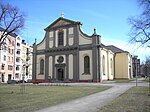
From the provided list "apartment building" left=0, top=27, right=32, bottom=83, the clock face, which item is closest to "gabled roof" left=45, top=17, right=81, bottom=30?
the clock face

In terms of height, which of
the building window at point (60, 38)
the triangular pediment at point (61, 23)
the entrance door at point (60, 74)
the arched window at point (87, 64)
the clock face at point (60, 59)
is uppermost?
the triangular pediment at point (61, 23)

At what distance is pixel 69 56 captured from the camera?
2167 inches

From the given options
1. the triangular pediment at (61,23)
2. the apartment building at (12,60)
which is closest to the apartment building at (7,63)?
the apartment building at (12,60)

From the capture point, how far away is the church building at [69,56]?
51.9m

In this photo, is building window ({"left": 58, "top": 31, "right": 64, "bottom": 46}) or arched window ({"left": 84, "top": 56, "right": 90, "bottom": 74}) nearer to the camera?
arched window ({"left": 84, "top": 56, "right": 90, "bottom": 74})

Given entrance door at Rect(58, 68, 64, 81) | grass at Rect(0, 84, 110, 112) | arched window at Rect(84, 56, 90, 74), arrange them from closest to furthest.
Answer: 1. grass at Rect(0, 84, 110, 112)
2. arched window at Rect(84, 56, 90, 74)
3. entrance door at Rect(58, 68, 64, 81)

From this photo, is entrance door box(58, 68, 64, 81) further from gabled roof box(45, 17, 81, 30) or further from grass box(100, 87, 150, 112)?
grass box(100, 87, 150, 112)

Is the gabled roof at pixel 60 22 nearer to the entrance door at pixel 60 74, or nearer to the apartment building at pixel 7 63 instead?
the entrance door at pixel 60 74

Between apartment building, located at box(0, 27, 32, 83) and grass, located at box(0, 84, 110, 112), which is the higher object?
apartment building, located at box(0, 27, 32, 83)

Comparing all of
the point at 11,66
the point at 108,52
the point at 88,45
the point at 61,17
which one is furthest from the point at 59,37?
the point at 11,66

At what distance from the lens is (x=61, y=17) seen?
58.2 meters

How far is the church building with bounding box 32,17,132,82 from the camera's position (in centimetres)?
5191

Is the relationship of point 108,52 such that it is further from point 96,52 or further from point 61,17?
point 61,17

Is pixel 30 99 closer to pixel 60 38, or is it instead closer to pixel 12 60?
pixel 60 38
